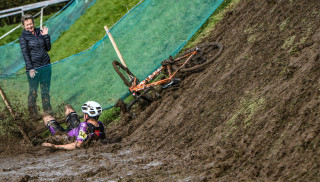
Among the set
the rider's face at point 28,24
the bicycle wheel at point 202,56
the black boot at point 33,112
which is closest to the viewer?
the black boot at point 33,112

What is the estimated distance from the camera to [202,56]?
11266 mm

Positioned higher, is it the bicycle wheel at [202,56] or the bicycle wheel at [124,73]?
the bicycle wheel at [124,73]

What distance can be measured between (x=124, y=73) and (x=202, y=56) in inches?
89.9

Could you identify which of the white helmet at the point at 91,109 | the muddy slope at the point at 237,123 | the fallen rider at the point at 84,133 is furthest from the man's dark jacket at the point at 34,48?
the muddy slope at the point at 237,123

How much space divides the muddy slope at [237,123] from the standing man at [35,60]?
5.39 ft

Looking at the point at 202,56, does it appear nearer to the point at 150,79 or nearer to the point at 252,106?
the point at 150,79

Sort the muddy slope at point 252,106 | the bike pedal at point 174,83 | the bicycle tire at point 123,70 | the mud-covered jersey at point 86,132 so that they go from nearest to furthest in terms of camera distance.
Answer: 1. the muddy slope at point 252,106
2. the mud-covered jersey at point 86,132
3. the bike pedal at point 174,83
4. the bicycle tire at point 123,70

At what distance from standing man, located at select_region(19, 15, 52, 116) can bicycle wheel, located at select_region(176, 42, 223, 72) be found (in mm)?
3646

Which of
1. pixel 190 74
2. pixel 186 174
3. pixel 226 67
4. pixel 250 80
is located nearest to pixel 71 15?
pixel 190 74

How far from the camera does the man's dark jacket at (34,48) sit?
10469 mm

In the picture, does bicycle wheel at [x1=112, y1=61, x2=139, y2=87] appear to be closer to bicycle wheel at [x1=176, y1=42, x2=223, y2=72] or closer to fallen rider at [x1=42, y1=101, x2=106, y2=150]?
bicycle wheel at [x1=176, y1=42, x2=223, y2=72]

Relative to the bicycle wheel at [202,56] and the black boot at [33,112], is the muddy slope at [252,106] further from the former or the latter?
the black boot at [33,112]

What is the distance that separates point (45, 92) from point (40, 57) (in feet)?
3.22

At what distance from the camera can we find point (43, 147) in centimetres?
959
